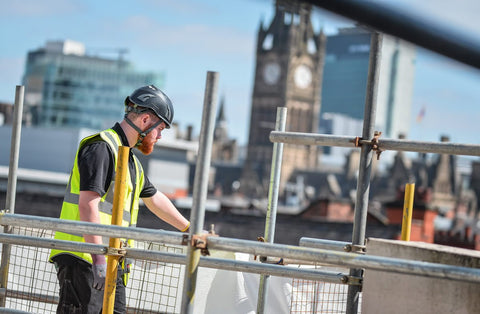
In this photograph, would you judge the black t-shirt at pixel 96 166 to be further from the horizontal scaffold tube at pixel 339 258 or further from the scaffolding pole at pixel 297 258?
the horizontal scaffold tube at pixel 339 258

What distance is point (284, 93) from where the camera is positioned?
102 meters

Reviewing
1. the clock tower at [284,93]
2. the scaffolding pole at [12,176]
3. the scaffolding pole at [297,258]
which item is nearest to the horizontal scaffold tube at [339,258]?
the scaffolding pole at [297,258]

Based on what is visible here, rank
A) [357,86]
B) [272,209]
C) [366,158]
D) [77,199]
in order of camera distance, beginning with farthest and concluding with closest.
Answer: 1. [357,86]
2. [272,209]
3. [77,199]
4. [366,158]

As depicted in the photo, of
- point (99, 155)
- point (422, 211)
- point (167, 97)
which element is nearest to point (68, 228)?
point (99, 155)

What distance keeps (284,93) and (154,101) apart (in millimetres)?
99495

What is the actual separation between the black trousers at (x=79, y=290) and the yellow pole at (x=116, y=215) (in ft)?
0.88

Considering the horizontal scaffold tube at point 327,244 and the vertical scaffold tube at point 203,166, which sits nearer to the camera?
the vertical scaffold tube at point 203,166

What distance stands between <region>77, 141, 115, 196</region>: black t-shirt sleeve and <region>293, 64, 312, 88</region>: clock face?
100 metres

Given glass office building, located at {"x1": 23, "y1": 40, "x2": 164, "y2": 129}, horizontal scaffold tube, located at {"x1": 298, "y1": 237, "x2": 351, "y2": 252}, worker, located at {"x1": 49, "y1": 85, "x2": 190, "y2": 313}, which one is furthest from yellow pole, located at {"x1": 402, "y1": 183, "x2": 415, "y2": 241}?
glass office building, located at {"x1": 23, "y1": 40, "x2": 164, "y2": 129}

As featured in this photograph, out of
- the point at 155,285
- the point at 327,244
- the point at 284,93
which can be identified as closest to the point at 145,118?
the point at 327,244

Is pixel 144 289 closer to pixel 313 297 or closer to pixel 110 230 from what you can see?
pixel 313 297

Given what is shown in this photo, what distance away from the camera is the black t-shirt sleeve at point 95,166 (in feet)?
10.5

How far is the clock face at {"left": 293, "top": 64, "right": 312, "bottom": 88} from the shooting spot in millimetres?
103250

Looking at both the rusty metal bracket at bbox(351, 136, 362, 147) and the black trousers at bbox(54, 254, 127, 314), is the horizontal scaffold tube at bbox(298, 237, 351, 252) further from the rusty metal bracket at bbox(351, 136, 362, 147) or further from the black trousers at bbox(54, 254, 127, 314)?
the black trousers at bbox(54, 254, 127, 314)
